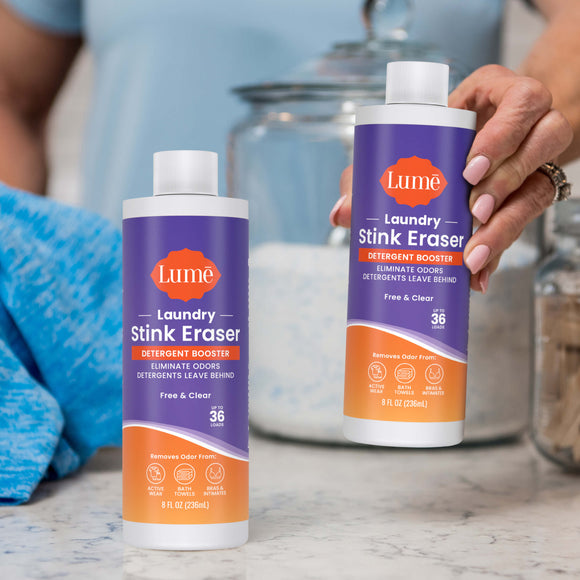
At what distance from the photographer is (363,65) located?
0.79 m

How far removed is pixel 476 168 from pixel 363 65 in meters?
0.33

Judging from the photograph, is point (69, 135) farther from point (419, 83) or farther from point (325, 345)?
point (419, 83)

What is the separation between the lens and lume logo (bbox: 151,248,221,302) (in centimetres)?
46

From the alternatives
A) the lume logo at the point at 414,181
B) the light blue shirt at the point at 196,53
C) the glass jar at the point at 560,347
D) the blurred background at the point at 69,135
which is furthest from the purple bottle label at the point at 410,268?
the blurred background at the point at 69,135

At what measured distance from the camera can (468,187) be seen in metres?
0.51

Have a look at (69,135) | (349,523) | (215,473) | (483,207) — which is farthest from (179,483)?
(69,135)

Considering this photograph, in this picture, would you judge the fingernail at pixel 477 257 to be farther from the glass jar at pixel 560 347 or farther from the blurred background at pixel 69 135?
the blurred background at pixel 69 135

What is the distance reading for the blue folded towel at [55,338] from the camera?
0.59 meters

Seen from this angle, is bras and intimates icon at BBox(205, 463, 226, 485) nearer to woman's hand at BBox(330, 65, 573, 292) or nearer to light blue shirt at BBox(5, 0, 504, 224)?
woman's hand at BBox(330, 65, 573, 292)

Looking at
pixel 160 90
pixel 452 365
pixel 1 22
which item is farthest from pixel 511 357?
pixel 1 22

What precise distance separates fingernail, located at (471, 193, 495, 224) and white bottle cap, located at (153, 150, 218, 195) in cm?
16

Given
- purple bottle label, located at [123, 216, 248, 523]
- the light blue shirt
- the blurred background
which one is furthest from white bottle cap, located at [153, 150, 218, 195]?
the blurred background

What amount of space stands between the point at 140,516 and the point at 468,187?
0.27 m

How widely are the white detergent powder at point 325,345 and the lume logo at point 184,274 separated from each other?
30 cm
